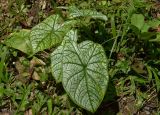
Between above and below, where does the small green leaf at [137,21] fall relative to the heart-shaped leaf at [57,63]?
above

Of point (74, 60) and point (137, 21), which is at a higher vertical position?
point (137, 21)

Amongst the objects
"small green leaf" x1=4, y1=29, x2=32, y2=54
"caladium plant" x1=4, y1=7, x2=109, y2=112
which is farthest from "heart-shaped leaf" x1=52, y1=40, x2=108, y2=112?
"small green leaf" x1=4, y1=29, x2=32, y2=54

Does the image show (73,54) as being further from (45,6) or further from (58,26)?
(45,6)

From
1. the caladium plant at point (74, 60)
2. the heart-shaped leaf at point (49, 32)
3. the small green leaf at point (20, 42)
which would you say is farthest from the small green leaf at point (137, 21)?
the small green leaf at point (20, 42)

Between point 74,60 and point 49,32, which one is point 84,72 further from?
point 49,32

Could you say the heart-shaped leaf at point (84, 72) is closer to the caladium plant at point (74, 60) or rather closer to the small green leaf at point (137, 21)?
the caladium plant at point (74, 60)

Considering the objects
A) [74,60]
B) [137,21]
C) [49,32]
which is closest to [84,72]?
[74,60]

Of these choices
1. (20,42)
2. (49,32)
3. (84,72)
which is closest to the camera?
(84,72)

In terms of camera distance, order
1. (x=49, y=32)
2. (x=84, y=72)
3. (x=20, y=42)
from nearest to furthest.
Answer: (x=84, y=72) → (x=49, y=32) → (x=20, y=42)

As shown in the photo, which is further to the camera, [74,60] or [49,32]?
[49,32]
